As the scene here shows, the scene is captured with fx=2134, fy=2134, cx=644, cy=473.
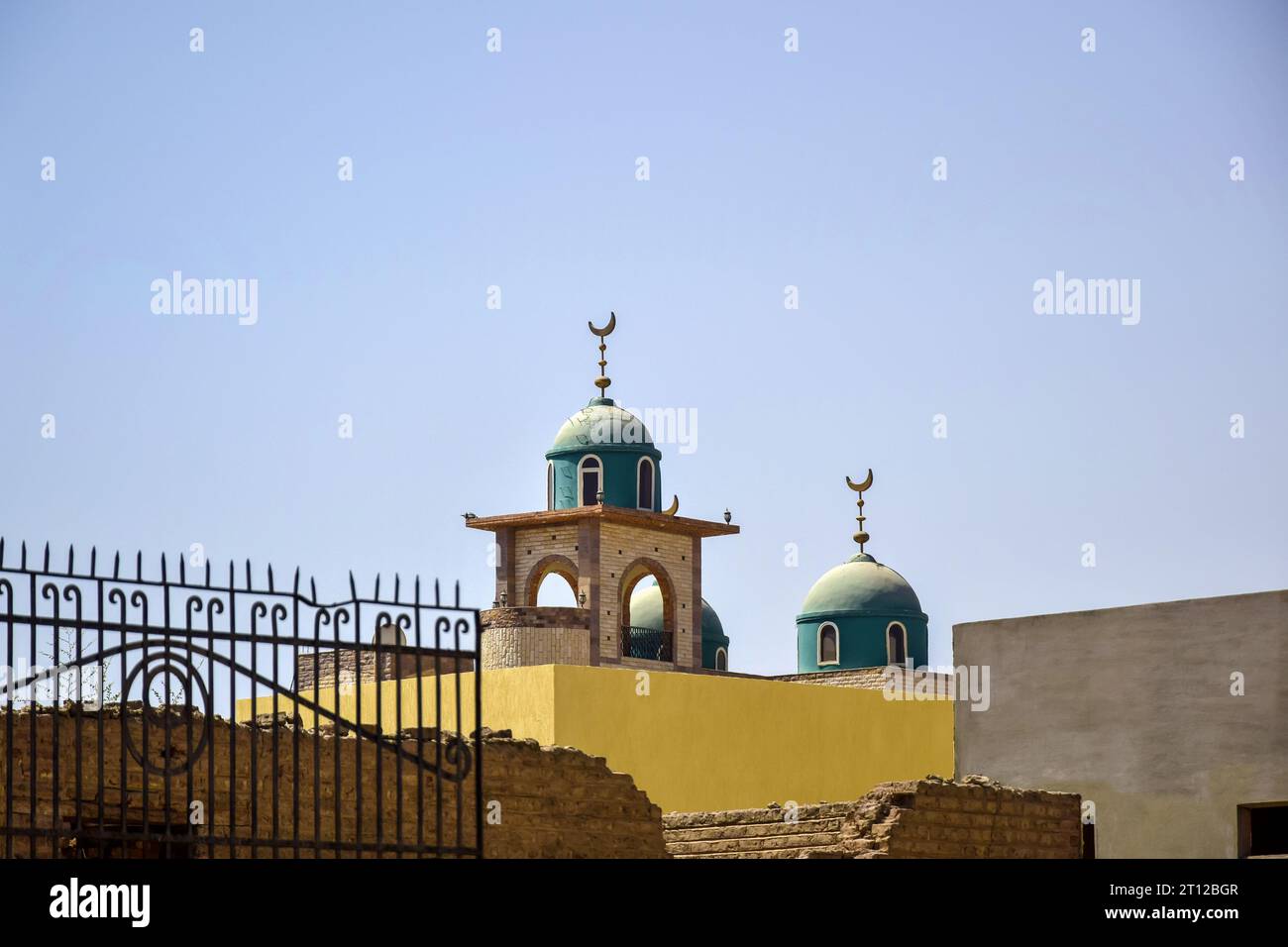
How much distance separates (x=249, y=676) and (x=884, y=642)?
38.7m

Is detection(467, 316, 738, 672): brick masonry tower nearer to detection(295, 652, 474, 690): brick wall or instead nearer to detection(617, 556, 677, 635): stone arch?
detection(617, 556, 677, 635): stone arch

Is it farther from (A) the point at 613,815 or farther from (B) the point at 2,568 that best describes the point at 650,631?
(B) the point at 2,568

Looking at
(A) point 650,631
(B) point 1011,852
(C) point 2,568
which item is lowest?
(B) point 1011,852

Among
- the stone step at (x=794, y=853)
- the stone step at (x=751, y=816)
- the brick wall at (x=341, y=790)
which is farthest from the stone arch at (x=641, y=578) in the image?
the brick wall at (x=341, y=790)

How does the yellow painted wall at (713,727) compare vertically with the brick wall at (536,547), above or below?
below

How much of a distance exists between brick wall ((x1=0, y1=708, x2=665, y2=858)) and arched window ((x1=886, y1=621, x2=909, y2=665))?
98.4ft

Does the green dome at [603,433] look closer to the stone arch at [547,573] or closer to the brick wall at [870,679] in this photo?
the stone arch at [547,573]

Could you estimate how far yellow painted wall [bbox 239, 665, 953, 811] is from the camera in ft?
72.0

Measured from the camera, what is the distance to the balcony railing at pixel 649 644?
1752 inches

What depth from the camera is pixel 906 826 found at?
57.2ft

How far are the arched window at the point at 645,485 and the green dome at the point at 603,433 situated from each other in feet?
0.77

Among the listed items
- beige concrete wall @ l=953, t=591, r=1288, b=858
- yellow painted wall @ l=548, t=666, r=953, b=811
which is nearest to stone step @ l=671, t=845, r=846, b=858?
beige concrete wall @ l=953, t=591, r=1288, b=858

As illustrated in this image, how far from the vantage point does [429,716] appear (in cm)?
2162
